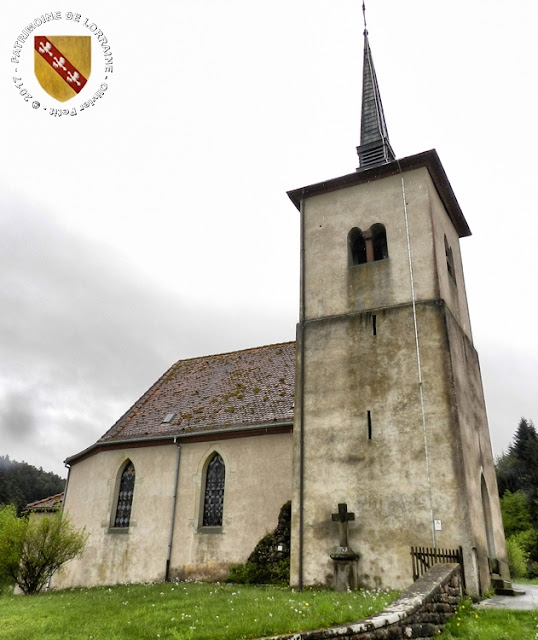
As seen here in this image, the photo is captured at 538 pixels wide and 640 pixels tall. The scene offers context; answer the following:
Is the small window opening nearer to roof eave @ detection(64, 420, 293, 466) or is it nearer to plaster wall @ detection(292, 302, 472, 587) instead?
plaster wall @ detection(292, 302, 472, 587)

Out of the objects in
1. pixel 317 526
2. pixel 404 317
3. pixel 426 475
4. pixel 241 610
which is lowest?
pixel 241 610

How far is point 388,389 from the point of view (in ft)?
43.4

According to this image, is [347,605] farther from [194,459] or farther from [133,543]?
[133,543]

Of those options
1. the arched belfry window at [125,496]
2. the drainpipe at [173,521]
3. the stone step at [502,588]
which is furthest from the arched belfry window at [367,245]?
the arched belfry window at [125,496]

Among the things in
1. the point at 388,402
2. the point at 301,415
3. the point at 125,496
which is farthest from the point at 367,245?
the point at 125,496

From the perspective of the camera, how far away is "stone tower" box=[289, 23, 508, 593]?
38.9ft

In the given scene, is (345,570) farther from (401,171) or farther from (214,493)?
(401,171)

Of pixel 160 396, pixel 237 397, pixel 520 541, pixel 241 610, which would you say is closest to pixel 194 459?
pixel 237 397

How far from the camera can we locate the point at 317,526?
12.8m

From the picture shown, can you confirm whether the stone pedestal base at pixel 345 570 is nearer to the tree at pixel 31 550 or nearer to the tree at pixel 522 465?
the tree at pixel 31 550

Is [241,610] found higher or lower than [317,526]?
lower

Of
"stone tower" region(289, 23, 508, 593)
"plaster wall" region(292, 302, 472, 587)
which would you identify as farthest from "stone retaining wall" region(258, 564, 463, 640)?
"stone tower" region(289, 23, 508, 593)

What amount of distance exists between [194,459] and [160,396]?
177 inches

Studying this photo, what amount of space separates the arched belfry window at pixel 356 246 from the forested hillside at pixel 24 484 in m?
57.8
